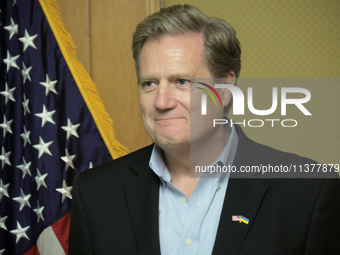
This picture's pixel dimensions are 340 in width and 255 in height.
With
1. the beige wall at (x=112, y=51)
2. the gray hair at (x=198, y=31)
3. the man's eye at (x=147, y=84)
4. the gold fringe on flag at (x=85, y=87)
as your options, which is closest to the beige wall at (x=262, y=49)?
the beige wall at (x=112, y=51)

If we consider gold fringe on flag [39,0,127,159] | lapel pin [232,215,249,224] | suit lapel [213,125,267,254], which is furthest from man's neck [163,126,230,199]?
gold fringe on flag [39,0,127,159]

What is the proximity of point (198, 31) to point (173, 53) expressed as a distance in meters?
0.16

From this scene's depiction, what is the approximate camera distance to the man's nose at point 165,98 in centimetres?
140

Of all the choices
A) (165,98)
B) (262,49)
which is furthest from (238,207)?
(262,49)

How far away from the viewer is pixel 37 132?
2184 millimetres

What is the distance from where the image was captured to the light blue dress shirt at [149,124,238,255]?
137cm

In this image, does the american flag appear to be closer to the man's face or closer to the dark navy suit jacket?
the dark navy suit jacket

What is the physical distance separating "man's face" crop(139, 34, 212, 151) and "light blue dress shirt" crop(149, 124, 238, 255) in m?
0.18

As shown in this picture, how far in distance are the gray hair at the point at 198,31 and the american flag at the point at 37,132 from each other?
810mm

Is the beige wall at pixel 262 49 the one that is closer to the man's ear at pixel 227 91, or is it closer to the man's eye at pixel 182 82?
the man's ear at pixel 227 91

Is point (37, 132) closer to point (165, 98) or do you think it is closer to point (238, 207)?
point (165, 98)

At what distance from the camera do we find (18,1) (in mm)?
2270

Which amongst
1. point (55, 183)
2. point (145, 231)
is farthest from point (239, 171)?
point (55, 183)

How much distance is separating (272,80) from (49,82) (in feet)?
4.76
